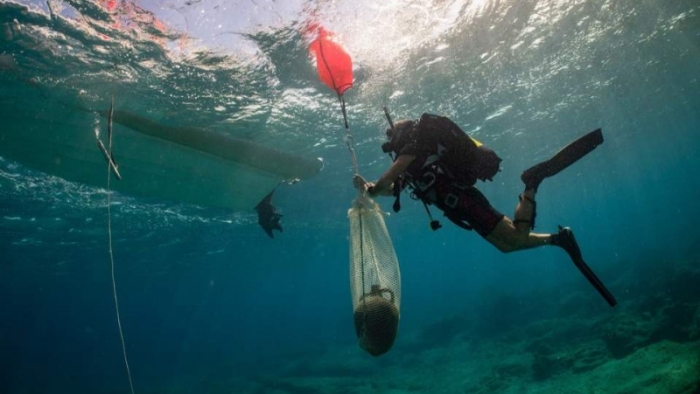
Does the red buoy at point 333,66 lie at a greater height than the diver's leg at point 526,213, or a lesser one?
greater

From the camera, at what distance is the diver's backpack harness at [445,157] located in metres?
4.71

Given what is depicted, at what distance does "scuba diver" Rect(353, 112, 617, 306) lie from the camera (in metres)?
4.64

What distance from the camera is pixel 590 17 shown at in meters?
13.2

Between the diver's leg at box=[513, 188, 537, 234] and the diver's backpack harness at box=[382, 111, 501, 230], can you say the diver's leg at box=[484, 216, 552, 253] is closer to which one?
the diver's leg at box=[513, 188, 537, 234]

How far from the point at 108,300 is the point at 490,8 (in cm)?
7754

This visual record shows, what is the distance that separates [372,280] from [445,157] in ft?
6.25

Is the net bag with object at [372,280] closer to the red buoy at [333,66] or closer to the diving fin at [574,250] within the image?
the red buoy at [333,66]

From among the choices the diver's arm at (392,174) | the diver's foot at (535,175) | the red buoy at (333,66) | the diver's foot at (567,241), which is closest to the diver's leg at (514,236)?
the diver's foot at (567,241)

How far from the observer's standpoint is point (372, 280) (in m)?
4.37

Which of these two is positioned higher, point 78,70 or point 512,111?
point 512,111

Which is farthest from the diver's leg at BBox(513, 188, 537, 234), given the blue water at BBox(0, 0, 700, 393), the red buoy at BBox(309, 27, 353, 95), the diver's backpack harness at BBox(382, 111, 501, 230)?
the blue water at BBox(0, 0, 700, 393)

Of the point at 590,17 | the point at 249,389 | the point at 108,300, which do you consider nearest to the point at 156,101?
the point at 590,17

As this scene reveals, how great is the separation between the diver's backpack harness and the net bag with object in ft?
2.57

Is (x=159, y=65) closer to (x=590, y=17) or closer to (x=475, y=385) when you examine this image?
(x=590, y=17)
